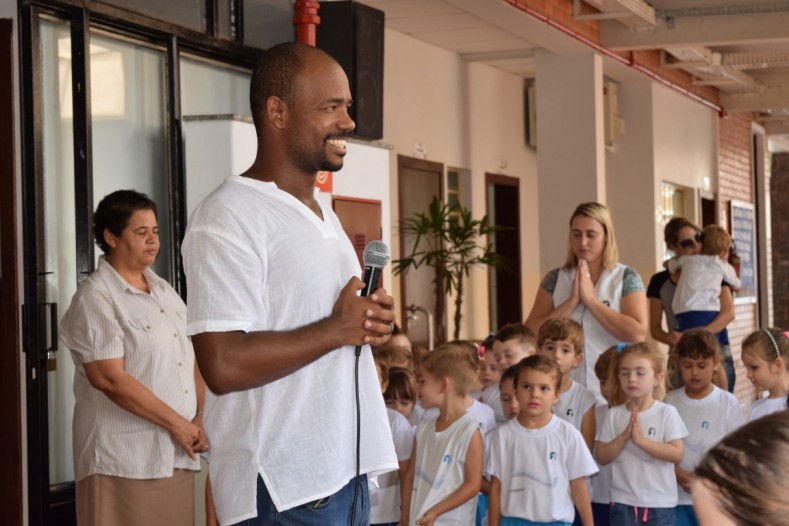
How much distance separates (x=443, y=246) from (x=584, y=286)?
520 cm

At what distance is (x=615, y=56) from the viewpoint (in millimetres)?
9820

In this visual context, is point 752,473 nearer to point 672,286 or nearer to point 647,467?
point 647,467

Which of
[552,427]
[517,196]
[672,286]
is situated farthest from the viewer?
[517,196]

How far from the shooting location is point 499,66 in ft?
35.6

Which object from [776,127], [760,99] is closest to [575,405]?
[760,99]

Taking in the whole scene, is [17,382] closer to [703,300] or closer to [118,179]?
[118,179]

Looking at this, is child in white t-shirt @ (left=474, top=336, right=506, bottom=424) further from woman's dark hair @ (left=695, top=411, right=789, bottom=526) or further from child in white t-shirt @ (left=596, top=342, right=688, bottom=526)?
woman's dark hair @ (left=695, top=411, right=789, bottom=526)

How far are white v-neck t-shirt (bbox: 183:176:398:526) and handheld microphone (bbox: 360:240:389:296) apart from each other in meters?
0.04

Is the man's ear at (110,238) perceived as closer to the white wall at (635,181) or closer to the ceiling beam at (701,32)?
the ceiling beam at (701,32)

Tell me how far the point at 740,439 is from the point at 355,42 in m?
4.32

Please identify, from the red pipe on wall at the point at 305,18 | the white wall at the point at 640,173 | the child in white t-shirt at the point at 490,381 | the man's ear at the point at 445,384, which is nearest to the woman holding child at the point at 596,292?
the child in white t-shirt at the point at 490,381

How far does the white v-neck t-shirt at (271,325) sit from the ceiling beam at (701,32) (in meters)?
7.96

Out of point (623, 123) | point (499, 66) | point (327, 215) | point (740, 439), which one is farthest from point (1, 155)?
point (623, 123)

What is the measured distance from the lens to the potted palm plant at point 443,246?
9250 millimetres
